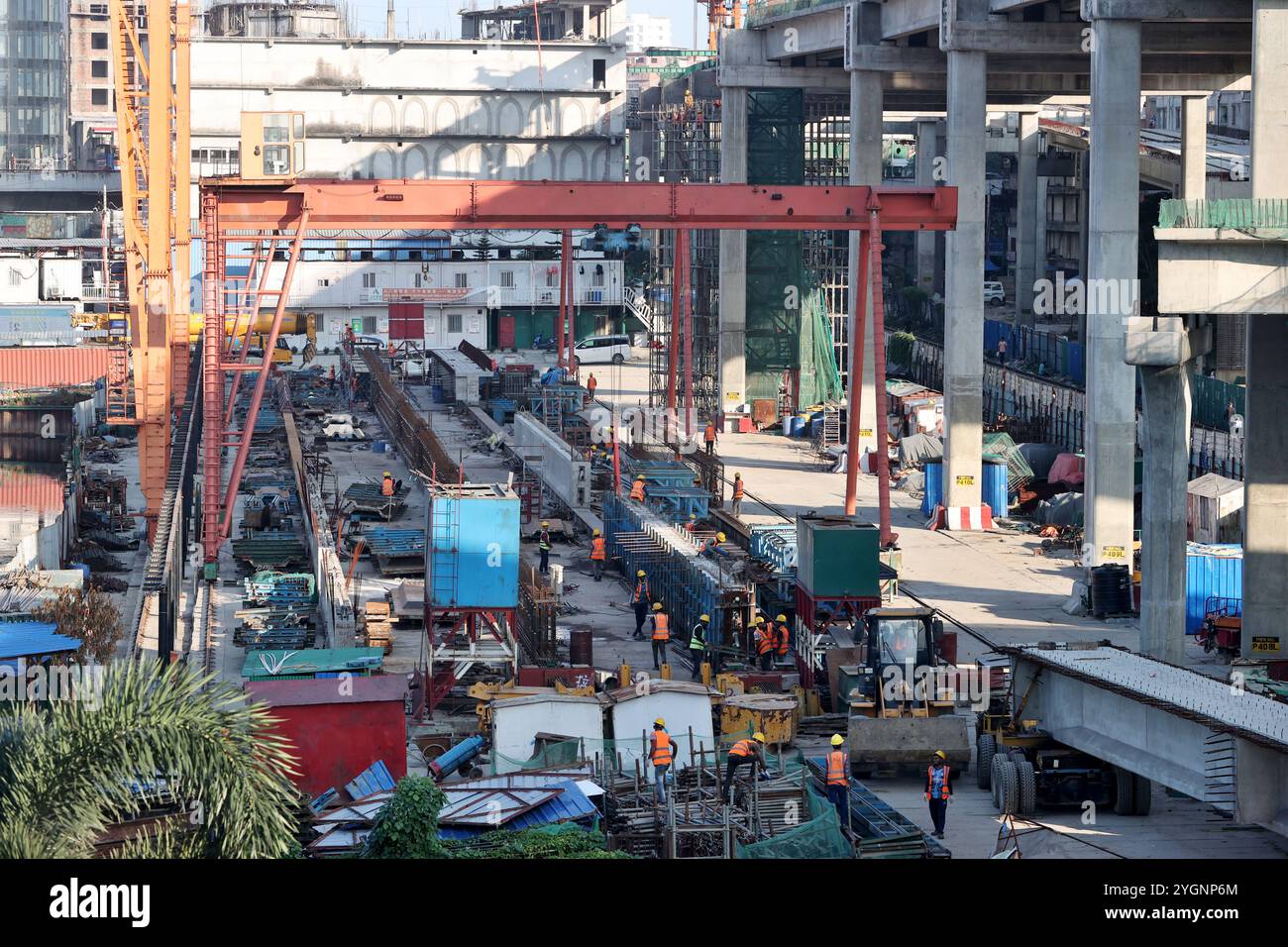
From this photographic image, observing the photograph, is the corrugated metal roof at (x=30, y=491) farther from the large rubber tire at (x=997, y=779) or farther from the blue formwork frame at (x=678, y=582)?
the large rubber tire at (x=997, y=779)

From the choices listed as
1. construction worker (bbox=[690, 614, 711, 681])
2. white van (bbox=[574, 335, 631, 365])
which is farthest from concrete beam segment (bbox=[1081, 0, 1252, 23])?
white van (bbox=[574, 335, 631, 365])

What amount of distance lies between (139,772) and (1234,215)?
15713 mm

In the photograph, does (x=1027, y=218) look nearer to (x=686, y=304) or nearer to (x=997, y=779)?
(x=686, y=304)

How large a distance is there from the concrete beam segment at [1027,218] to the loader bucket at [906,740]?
55.3m

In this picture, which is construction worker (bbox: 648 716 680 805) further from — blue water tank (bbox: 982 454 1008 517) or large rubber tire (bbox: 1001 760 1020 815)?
blue water tank (bbox: 982 454 1008 517)

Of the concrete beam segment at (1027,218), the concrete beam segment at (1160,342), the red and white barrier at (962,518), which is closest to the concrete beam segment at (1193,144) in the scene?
the red and white barrier at (962,518)

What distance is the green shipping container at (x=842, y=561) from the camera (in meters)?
30.4

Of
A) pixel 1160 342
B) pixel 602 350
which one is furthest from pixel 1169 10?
pixel 602 350

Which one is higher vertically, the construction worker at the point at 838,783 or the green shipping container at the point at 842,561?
the green shipping container at the point at 842,561

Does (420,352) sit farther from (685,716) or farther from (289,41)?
(685,716)

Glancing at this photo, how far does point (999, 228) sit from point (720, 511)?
66.4 meters

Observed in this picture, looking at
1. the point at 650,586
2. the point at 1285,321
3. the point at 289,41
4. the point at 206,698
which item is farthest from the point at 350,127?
the point at 206,698

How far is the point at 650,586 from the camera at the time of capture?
119 feet

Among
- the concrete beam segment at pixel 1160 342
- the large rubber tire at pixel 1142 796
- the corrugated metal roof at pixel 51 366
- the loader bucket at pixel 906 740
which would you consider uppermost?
the concrete beam segment at pixel 1160 342
